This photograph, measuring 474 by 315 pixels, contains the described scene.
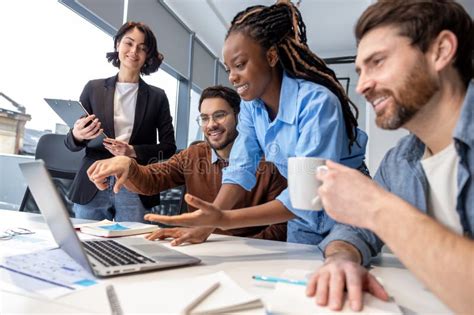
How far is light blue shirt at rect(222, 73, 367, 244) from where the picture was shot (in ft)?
3.37

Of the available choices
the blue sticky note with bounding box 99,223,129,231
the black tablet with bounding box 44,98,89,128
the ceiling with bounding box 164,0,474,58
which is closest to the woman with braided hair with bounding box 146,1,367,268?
the blue sticky note with bounding box 99,223,129,231

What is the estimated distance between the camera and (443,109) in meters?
0.71

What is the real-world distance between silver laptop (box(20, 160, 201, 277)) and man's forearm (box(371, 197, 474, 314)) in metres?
0.46

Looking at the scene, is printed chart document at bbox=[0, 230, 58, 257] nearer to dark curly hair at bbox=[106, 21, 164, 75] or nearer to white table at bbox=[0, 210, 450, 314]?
white table at bbox=[0, 210, 450, 314]

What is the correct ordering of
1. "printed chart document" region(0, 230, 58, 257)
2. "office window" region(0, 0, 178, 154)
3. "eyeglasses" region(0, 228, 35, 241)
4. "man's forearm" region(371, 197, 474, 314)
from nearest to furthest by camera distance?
"man's forearm" region(371, 197, 474, 314) → "printed chart document" region(0, 230, 58, 257) → "eyeglasses" region(0, 228, 35, 241) → "office window" region(0, 0, 178, 154)

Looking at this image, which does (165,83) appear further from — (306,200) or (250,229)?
(306,200)

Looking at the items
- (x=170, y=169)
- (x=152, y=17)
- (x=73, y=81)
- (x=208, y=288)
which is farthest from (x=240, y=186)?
(x=152, y=17)

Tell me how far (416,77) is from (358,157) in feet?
1.84

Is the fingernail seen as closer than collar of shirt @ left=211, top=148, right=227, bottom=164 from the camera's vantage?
Yes

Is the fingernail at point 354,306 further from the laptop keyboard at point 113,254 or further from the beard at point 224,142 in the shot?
the beard at point 224,142

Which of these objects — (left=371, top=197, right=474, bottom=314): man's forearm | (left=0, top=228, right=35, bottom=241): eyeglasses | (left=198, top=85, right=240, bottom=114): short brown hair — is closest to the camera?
(left=371, top=197, right=474, bottom=314): man's forearm

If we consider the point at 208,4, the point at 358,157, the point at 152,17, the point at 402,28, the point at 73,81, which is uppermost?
the point at 208,4

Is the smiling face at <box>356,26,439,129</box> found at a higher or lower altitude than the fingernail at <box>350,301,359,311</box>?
higher

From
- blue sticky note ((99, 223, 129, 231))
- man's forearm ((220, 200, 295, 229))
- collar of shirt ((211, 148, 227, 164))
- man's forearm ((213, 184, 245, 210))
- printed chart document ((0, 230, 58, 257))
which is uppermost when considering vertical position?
collar of shirt ((211, 148, 227, 164))
